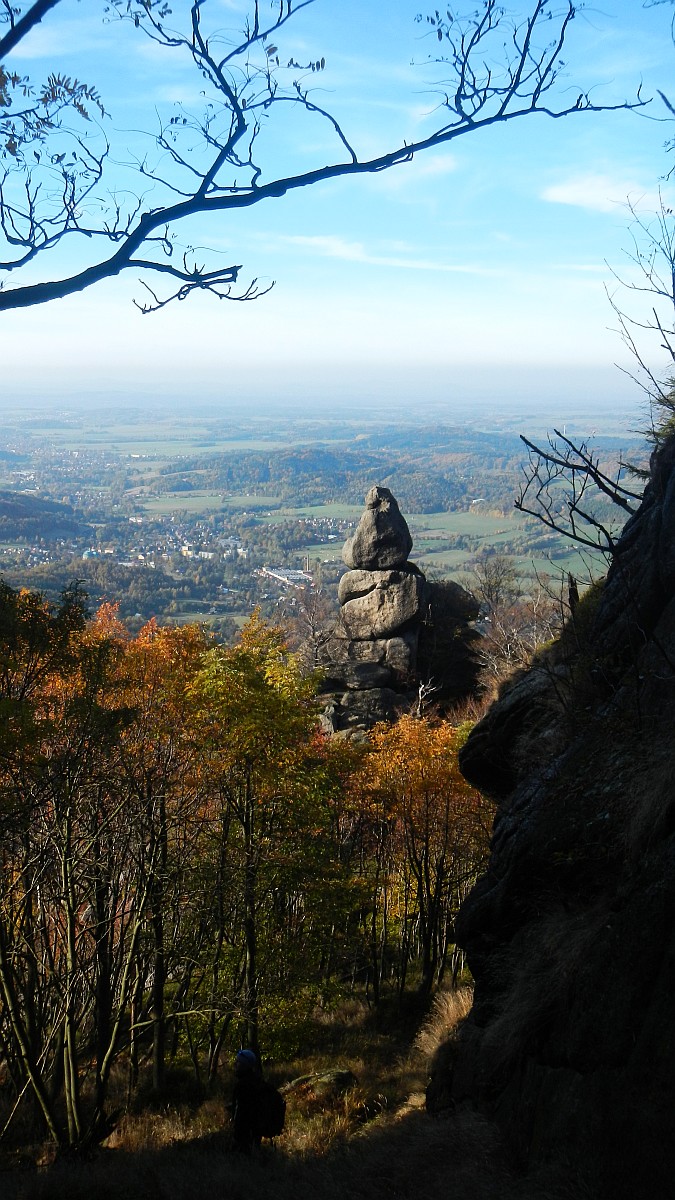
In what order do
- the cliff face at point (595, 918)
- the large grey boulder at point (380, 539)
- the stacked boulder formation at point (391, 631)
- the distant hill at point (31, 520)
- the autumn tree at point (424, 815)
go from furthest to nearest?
1. the distant hill at point (31, 520)
2. the large grey boulder at point (380, 539)
3. the stacked boulder formation at point (391, 631)
4. the autumn tree at point (424, 815)
5. the cliff face at point (595, 918)

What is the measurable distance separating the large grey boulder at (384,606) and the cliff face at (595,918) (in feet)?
73.4

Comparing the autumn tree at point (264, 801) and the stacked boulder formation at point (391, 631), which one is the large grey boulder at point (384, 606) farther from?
the autumn tree at point (264, 801)

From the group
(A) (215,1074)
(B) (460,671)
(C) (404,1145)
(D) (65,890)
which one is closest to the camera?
(C) (404,1145)

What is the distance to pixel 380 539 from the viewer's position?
34219 millimetres

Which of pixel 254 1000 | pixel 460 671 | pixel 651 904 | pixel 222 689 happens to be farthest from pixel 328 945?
pixel 460 671

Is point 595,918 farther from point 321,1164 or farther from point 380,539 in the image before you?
point 380,539

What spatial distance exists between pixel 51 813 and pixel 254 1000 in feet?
15.1

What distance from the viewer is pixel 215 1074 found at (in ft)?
46.1

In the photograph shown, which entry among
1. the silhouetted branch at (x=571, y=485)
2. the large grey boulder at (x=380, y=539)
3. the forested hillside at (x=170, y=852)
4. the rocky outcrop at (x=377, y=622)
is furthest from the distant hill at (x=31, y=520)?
the silhouetted branch at (x=571, y=485)

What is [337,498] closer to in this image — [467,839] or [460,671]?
[460,671]

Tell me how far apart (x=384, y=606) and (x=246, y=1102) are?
26.8m

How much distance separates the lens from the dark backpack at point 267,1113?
7246 millimetres

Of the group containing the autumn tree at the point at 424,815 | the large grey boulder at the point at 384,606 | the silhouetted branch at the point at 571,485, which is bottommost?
the autumn tree at the point at 424,815

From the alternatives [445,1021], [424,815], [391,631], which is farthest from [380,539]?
[445,1021]
